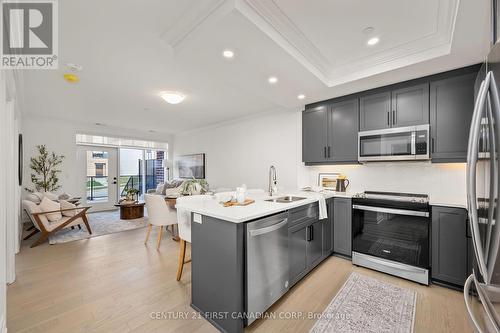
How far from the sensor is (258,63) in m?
2.29

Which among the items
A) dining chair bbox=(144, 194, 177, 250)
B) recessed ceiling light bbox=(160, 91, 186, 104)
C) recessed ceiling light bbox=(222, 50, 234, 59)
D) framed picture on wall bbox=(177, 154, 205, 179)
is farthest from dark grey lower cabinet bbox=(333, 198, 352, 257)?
framed picture on wall bbox=(177, 154, 205, 179)

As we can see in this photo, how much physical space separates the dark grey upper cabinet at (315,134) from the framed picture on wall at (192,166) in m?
3.77

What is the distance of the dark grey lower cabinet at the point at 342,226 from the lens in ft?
9.62

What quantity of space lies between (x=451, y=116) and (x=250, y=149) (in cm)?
360

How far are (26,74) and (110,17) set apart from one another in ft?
7.17

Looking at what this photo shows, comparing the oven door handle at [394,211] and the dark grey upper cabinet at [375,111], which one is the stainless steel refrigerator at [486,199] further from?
the dark grey upper cabinet at [375,111]

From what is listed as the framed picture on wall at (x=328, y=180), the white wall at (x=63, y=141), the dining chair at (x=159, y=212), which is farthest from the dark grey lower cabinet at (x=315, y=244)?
the white wall at (x=63, y=141)

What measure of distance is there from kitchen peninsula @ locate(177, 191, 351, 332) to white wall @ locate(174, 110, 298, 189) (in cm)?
216

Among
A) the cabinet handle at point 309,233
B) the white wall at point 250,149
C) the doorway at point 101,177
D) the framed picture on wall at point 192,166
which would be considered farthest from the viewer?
the framed picture on wall at point 192,166

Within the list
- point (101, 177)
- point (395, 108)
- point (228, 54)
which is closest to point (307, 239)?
point (395, 108)

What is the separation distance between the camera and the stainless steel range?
2387mm

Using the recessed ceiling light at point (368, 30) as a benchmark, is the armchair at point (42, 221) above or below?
below

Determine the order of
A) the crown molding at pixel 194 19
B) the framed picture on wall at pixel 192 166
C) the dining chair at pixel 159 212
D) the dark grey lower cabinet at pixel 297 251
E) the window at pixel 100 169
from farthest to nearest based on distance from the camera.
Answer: the framed picture on wall at pixel 192 166, the window at pixel 100 169, the dining chair at pixel 159 212, the dark grey lower cabinet at pixel 297 251, the crown molding at pixel 194 19

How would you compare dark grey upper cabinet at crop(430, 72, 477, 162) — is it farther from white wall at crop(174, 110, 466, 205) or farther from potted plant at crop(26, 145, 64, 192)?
potted plant at crop(26, 145, 64, 192)
